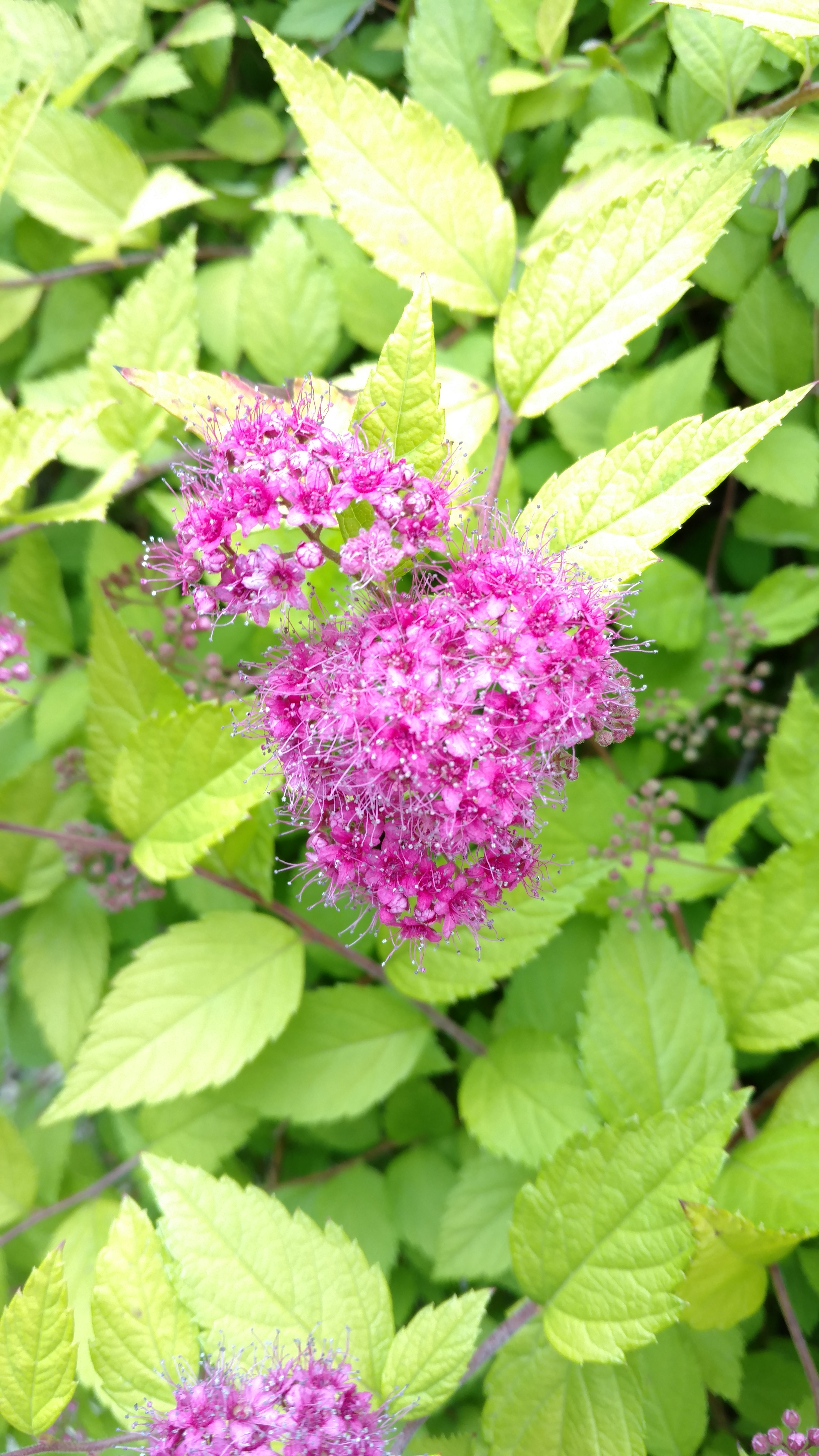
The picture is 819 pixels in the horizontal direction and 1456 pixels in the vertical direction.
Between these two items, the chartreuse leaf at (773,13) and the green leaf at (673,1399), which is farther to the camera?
the green leaf at (673,1399)

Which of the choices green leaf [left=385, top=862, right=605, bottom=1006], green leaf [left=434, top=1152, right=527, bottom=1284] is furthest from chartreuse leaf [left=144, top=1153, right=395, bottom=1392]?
green leaf [left=385, top=862, right=605, bottom=1006]

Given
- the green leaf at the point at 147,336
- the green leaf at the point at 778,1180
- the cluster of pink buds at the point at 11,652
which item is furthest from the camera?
the green leaf at the point at 147,336

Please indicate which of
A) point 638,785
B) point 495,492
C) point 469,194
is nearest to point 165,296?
point 469,194

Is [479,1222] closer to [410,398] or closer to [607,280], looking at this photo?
[410,398]

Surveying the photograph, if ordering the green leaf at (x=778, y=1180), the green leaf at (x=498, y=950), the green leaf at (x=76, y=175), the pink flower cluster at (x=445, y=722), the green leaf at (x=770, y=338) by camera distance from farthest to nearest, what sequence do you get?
the green leaf at (x=76, y=175)
the green leaf at (x=770, y=338)
the green leaf at (x=498, y=950)
the green leaf at (x=778, y=1180)
the pink flower cluster at (x=445, y=722)

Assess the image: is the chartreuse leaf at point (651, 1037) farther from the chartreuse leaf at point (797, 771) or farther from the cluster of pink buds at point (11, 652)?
the cluster of pink buds at point (11, 652)

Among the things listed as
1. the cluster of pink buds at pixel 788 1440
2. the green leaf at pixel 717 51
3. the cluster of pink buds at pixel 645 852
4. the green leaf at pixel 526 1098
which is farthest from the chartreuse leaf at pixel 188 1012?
the green leaf at pixel 717 51

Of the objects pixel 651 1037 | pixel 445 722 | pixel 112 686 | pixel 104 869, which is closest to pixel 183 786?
pixel 112 686
